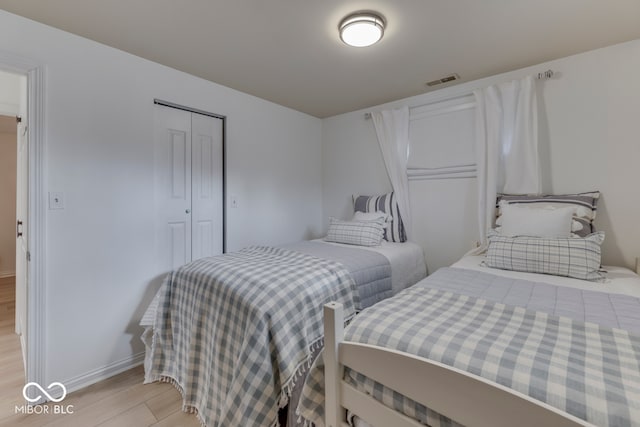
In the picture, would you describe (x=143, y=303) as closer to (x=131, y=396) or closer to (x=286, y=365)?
(x=131, y=396)

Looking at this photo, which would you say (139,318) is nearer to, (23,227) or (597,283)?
(23,227)

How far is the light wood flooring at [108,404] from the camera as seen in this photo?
5.09 feet

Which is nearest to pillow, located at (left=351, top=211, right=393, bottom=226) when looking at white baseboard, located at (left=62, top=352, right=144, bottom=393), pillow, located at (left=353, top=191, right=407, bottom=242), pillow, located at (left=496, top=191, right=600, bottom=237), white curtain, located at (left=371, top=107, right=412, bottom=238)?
pillow, located at (left=353, top=191, right=407, bottom=242)

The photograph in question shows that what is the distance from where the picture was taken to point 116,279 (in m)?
2.01

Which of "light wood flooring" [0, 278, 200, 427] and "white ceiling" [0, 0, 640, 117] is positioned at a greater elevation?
"white ceiling" [0, 0, 640, 117]

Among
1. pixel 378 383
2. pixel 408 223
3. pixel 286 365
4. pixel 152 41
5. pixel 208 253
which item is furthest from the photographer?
pixel 408 223

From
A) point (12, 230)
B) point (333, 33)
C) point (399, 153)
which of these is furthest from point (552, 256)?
point (12, 230)

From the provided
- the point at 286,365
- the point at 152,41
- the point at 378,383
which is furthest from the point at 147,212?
the point at 378,383

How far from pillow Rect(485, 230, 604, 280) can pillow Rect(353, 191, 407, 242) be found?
1.10 metres

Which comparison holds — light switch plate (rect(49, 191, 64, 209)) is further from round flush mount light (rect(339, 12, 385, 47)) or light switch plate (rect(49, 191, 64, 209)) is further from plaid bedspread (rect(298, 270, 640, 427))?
round flush mount light (rect(339, 12, 385, 47))

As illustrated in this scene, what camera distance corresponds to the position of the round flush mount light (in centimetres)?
162

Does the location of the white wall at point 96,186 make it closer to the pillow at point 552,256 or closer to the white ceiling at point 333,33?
the white ceiling at point 333,33

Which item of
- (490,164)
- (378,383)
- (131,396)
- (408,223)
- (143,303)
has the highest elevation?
(490,164)

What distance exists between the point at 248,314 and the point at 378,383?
69cm
